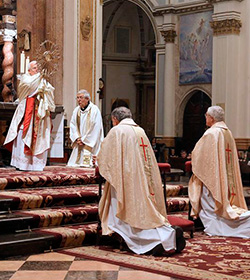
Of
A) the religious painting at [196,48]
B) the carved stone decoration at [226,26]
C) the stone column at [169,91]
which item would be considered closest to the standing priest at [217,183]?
the carved stone decoration at [226,26]

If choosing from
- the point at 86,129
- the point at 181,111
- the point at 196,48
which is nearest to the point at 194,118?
the point at 181,111

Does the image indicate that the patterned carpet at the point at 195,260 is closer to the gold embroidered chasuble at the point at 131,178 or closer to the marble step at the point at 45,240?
the marble step at the point at 45,240

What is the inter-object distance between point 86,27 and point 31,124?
12.3 feet

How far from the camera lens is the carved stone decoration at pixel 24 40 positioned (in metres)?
12.8

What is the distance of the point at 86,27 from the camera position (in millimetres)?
13039

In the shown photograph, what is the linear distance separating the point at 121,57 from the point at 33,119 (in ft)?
42.8

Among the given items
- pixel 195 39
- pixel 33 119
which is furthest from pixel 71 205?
pixel 195 39

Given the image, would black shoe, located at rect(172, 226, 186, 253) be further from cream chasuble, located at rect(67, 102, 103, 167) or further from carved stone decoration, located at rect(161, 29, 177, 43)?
carved stone decoration, located at rect(161, 29, 177, 43)

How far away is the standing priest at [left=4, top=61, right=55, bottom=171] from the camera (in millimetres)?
10000

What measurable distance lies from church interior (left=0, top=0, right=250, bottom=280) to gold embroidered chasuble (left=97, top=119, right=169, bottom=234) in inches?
13.0

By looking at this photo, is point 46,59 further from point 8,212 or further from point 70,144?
point 8,212

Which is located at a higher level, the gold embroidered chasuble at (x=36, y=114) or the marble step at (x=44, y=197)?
the gold embroidered chasuble at (x=36, y=114)

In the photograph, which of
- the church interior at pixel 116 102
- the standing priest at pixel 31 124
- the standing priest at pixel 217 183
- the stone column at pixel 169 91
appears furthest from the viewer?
the stone column at pixel 169 91

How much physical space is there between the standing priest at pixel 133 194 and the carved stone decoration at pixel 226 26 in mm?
11405
